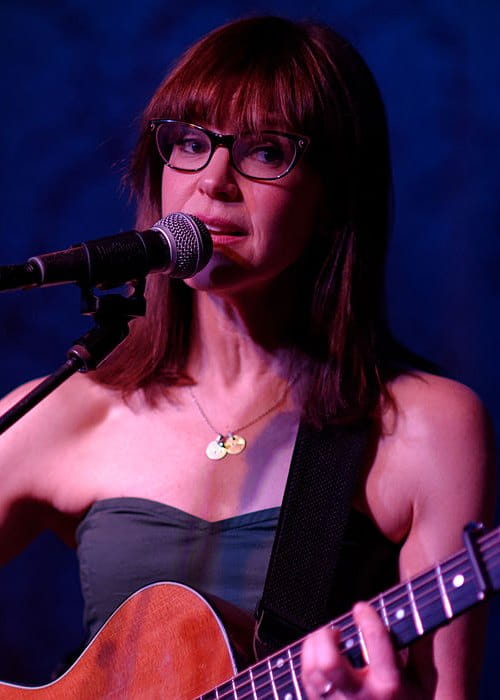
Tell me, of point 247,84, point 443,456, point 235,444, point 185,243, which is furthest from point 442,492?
point 247,84

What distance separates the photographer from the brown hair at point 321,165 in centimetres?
159

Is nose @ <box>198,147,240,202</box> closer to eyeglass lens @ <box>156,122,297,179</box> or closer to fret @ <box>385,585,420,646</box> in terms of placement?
eyeglass lens @ <box>156,122,297,179</box>

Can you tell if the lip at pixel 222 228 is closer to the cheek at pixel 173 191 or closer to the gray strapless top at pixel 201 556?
the cheek at pixel 173 191

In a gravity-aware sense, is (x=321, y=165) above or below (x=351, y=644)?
above

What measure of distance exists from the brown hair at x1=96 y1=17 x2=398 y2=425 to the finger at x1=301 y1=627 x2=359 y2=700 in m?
0.51

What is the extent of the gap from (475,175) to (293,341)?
546 millimetres

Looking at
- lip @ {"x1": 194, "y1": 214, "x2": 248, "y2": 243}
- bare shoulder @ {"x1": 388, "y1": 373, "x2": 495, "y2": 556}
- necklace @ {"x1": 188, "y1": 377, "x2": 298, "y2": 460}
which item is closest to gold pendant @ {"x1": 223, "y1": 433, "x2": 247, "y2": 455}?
necklace @ {"x1": 188, "y1": 377, "x2": 298, "y2": 460}

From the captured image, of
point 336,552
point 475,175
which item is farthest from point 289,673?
point 475,175

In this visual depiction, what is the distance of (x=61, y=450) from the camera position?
1836 millimetres

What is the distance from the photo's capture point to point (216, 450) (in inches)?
68.1

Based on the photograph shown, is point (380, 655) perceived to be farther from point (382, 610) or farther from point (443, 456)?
point (443, 456)

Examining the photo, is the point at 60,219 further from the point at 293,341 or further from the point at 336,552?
the point at 336,552

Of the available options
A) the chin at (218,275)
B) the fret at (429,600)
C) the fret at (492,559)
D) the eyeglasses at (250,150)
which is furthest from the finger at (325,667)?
the eyeglasses at (250,150)

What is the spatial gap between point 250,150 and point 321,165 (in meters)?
0.14
